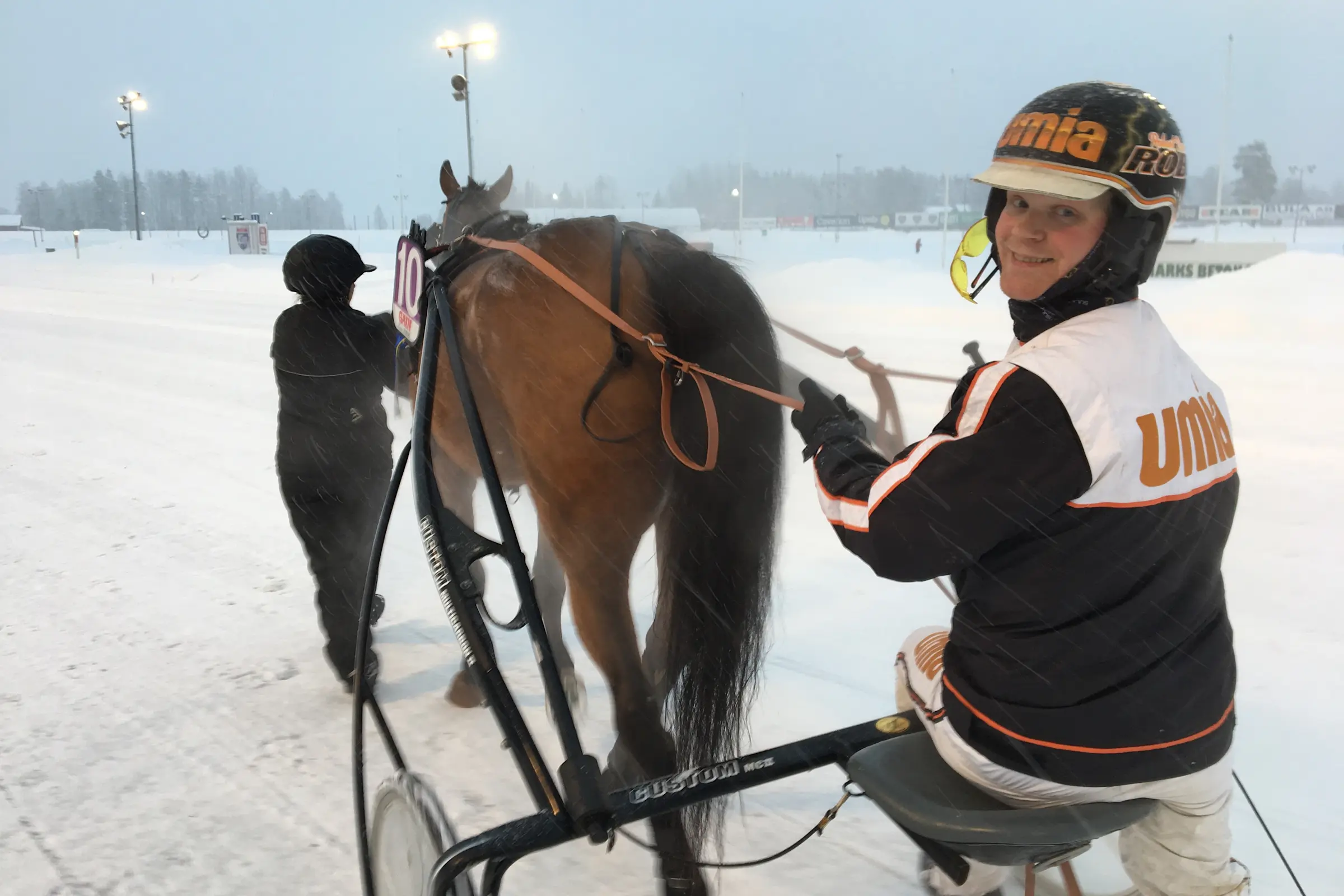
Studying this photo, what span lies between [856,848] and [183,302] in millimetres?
17658

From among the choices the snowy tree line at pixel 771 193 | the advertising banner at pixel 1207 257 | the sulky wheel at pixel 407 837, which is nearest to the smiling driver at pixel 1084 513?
the snowy tree line at pixel 771 193

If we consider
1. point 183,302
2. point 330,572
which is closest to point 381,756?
point 330,572

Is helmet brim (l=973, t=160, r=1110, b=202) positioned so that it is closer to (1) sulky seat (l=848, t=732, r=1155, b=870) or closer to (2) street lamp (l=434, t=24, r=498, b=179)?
(1) sulky seat (l=848, t=732, r=1155, b=870)

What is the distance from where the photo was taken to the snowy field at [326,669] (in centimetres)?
231

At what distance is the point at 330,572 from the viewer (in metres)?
3.34

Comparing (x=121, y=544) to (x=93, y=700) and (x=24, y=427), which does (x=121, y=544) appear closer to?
(x=93, y=700)

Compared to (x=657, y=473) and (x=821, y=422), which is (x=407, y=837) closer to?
(x=657, y=473)

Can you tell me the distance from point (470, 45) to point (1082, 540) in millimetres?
4330

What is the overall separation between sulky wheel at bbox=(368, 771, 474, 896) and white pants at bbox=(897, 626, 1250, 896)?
3.09ft

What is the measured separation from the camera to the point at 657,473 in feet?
7.45

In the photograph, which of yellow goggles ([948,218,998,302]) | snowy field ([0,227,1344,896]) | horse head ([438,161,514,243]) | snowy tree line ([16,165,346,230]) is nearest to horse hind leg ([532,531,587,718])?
snowy field ([0,227,1344,896])

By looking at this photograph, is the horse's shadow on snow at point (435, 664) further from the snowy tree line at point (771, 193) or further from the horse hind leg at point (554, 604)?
the snowy tree line at point (771, 193)

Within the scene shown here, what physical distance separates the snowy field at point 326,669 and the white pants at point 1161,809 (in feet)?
2.35

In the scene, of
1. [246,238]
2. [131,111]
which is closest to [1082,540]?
[246,238]
